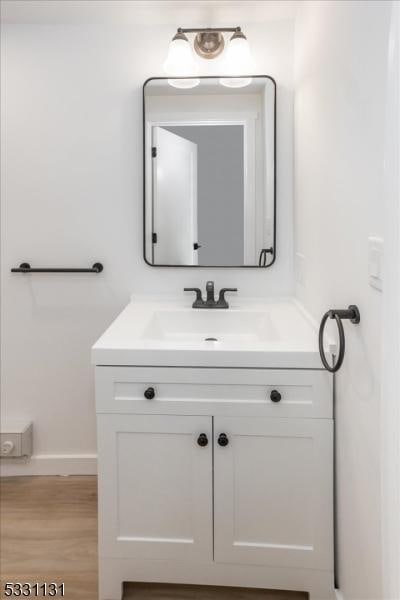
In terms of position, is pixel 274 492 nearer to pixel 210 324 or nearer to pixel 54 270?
pixel 210 324

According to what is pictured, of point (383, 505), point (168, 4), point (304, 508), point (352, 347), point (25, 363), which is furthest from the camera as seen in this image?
point (25, 363)

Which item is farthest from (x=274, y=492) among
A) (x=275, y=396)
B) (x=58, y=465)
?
(x=58, y=465)

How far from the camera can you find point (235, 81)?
2178 mm

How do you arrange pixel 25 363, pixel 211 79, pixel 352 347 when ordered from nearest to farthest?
pixel 352 347, pixel 211 79, pixel 25 363

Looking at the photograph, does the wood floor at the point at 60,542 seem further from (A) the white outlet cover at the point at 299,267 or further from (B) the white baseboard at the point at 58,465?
(A) the white outlet cover at the point at 299,267

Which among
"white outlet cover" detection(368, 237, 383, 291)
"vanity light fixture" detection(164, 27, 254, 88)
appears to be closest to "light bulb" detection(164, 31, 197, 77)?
"vanity light fixture" detection(164, 27, 254, 88)

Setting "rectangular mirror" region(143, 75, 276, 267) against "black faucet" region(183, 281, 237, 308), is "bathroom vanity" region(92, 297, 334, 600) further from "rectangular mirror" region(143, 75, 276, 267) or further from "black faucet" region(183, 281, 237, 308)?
"rectangular mirror" region(143, 75, 276, 267)

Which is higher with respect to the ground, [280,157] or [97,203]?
[280,157]

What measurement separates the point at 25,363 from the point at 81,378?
11.1 inches

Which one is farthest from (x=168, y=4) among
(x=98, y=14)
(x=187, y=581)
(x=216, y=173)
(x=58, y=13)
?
(x=187, y=581)

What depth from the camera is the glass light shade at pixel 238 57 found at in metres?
2.10

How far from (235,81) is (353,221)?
3.83 ft

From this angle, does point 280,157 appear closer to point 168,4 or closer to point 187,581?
point 168,4

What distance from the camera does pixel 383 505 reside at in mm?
965
